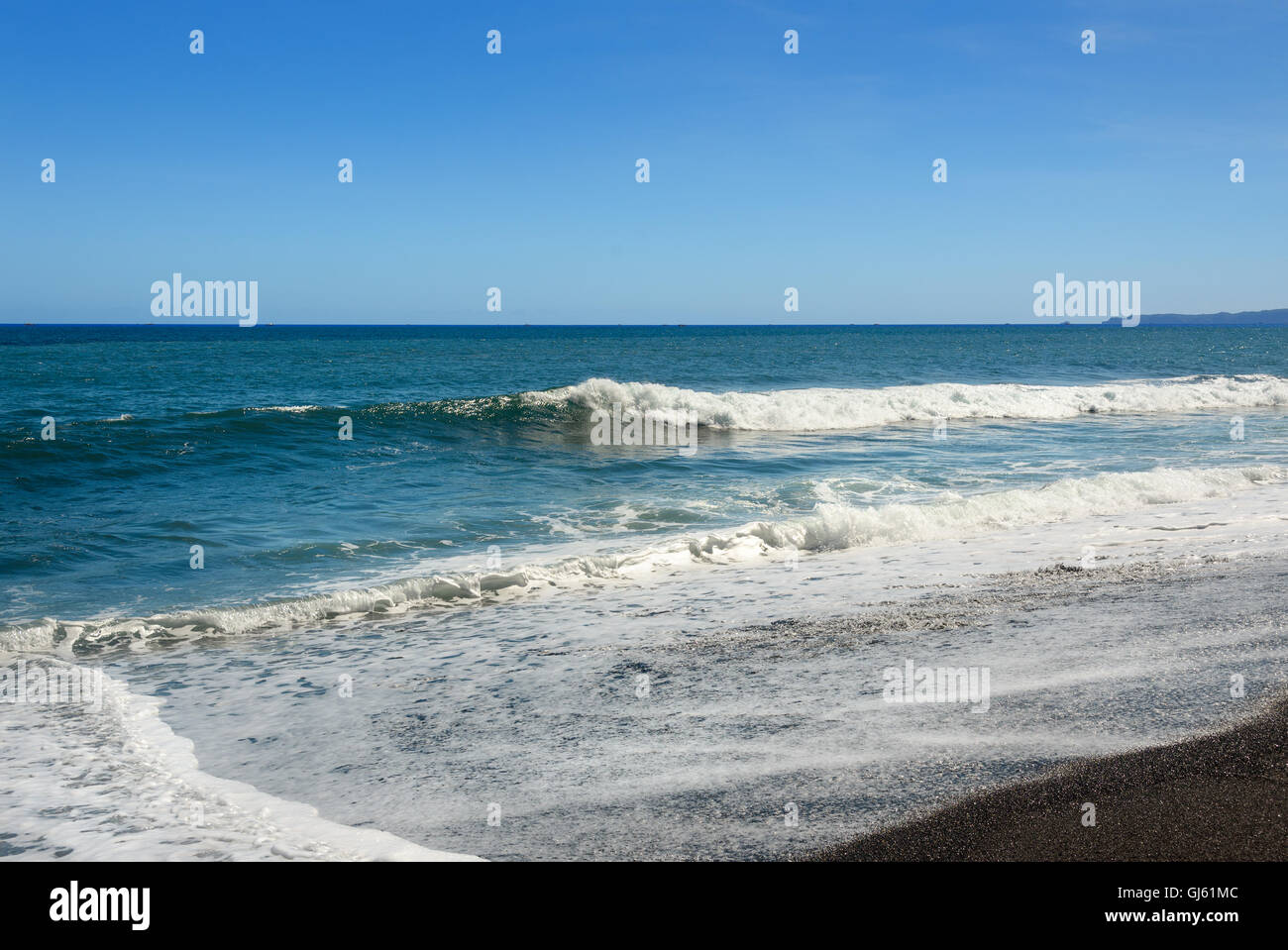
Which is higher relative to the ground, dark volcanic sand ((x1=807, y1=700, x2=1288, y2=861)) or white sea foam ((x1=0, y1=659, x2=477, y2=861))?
dark volcanic sand ((x1=807, y1=700, x2=1288, y2=861))

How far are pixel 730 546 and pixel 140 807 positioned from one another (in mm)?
7207

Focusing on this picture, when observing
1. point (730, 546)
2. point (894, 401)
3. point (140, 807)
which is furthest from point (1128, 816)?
point (894, 401)

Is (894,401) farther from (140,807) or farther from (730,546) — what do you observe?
(140,807)

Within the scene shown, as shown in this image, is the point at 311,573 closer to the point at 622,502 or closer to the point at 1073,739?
the point at 622,502

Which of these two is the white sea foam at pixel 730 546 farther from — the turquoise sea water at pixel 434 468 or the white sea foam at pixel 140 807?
the white sea foam at pixel 140 807

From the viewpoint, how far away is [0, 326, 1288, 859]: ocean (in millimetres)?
4348

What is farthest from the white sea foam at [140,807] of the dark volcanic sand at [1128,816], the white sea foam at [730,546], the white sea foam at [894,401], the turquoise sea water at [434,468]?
the white sea foam at [894,401]

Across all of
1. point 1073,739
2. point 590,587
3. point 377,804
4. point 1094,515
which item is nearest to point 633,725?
point 377,804

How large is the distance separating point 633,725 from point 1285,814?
3.24 meters

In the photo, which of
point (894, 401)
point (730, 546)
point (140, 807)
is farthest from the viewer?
point (894, 401)

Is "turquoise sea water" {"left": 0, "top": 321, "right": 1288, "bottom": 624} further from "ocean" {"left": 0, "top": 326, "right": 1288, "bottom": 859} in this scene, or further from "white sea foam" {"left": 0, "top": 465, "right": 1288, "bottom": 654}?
"white sea foam" {"left": 0, "top": 465, "right": 1288, "bottom": 654}

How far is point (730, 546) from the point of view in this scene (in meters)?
10.6

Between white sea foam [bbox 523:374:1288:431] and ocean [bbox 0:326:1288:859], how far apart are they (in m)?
5.46

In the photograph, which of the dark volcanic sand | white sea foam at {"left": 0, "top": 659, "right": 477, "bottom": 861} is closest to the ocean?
white sea foam at {"left": 0, "top": 659, "right": 477, "bottom": 861}
